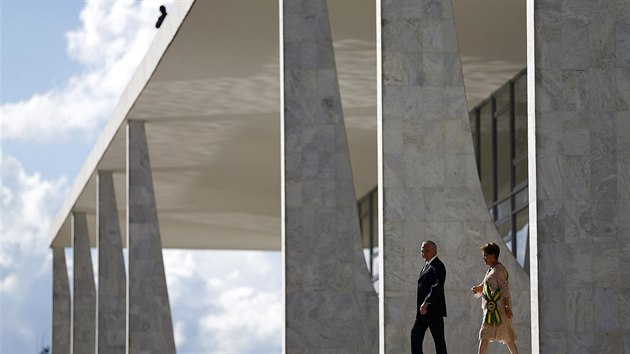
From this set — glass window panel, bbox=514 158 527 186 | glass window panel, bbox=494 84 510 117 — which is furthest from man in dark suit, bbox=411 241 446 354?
glass window panel, bbox=514 158 527 186

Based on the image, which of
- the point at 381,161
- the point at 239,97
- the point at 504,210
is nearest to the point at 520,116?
the point at 504,210

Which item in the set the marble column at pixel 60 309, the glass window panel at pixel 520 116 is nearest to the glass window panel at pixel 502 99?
the glass window panel at pixel 520 116

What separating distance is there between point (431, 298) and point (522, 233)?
17624 millimetres

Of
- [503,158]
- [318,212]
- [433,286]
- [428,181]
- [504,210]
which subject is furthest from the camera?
[503,158]

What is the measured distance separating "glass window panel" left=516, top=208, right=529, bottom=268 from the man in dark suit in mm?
16591

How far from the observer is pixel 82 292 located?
155ft

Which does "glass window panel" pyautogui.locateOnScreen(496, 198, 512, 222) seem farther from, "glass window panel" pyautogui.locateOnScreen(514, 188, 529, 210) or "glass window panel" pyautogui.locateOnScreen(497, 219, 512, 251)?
"glass window panel" pyautogui.locateOnScreen(514, 188, 529, 210)

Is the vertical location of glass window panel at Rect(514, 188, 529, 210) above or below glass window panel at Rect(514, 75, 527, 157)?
below

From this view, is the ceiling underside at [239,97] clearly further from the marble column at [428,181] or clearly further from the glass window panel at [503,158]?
the marble column at [428,181]

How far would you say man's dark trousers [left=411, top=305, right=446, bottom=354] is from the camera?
15807mm

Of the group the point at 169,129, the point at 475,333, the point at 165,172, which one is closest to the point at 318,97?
the point at 475,333

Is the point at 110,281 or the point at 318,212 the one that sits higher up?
the point at 110,281

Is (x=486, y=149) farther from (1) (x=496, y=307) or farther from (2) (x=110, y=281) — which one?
(1) (x=496, y=307)

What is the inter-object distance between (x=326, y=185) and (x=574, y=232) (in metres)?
8.80
